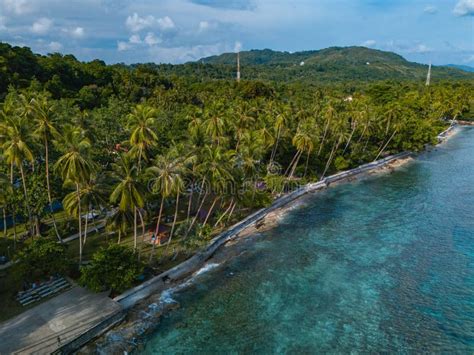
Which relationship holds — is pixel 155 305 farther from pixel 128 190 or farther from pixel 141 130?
pixel 141 130

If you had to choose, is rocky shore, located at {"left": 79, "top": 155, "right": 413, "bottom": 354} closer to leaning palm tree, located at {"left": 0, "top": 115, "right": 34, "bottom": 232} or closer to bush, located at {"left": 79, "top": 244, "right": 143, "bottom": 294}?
bush, located at {"left": 79, "top": 244, "right": 143, "bottom": 294}

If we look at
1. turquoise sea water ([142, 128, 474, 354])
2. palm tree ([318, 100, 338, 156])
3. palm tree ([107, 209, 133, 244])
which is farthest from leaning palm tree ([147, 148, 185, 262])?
palm tree ([318, 100, 338, 156])

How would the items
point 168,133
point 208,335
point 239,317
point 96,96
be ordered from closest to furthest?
point 208,335, point 239,317, point 168,133, point 96,96

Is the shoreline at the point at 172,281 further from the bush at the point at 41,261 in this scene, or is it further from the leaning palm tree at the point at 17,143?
the leaning palm tree at the point at 17,143

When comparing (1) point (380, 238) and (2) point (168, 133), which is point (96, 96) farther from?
(1) point (380, 238)

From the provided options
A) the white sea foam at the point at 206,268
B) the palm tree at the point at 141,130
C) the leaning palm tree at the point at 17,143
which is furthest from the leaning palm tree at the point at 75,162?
the white sea foam at the point at 206,268

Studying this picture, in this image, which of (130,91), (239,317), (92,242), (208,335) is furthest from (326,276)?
(130,91)

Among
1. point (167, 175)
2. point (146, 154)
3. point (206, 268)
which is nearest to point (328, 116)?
point (146, 154)
